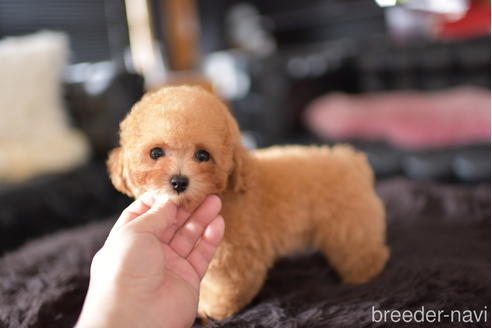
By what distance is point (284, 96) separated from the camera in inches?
114

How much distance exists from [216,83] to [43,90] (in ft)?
9.49

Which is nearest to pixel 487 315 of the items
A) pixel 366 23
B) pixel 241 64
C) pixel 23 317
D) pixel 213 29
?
pixel 23 317

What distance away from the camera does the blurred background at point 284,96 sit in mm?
2092

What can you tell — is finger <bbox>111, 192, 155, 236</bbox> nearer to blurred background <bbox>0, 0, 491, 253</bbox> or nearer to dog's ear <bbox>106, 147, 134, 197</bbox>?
dog's ear <bbox>106, 147, 134, 197</bbox>

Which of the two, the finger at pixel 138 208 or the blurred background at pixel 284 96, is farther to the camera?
the blurred background at pixel 284 96

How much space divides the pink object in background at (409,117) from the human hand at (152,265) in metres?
1.68

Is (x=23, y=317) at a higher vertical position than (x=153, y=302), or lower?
lower

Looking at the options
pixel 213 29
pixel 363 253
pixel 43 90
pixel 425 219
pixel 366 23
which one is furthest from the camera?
pixel 213 29

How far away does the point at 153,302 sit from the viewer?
2.93 feet

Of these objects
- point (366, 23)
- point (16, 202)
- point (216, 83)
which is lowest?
point (16, 202)

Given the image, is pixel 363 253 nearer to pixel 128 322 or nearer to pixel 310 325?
pixel 310 325

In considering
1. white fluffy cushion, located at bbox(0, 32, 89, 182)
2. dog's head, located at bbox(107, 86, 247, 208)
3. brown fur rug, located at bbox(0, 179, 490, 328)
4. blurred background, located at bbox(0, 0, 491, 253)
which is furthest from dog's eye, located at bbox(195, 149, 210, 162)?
white fluffy cushion, located at bbox(0, 32, 89, 182)

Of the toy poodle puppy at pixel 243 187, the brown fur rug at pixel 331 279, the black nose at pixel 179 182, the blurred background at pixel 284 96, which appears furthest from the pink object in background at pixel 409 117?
the black nose at pixel 179 182

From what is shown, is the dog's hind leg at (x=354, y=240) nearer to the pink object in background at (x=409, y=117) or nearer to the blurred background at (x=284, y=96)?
the blurred background at (x=284, y=96)
